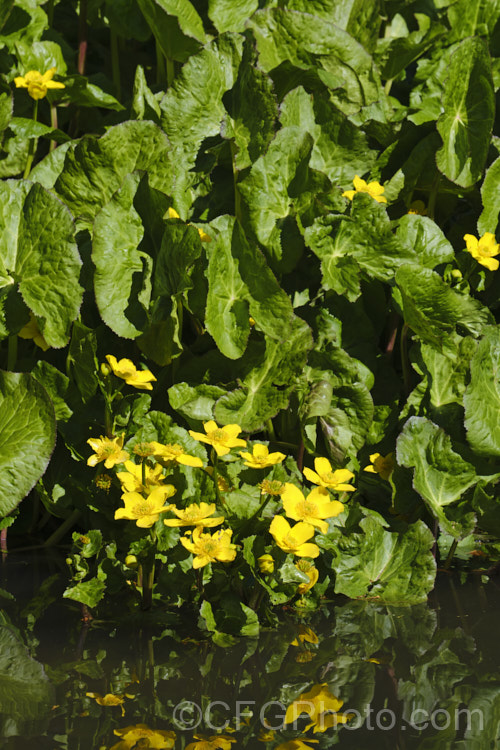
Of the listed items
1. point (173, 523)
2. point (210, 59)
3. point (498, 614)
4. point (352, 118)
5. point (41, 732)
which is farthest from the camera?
point (352, 118)

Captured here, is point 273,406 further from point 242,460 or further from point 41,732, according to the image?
point 41,732

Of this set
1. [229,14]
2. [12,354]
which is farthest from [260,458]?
[229,14]

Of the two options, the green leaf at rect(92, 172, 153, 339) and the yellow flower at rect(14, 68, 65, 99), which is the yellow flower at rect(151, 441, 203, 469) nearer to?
the green leaf at rect(92, 172, 153, 339)

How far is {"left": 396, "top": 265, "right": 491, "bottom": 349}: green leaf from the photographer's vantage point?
171 cm

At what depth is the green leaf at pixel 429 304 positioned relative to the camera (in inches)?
67.5

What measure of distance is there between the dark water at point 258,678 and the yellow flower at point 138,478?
0.24m

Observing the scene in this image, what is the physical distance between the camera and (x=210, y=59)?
1906mm

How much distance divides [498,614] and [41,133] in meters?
1.42

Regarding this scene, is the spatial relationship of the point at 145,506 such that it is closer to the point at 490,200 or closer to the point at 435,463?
the point at 435,463

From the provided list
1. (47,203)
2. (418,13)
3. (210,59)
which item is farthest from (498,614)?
(418,13)

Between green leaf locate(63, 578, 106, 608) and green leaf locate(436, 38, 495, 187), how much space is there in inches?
46.1

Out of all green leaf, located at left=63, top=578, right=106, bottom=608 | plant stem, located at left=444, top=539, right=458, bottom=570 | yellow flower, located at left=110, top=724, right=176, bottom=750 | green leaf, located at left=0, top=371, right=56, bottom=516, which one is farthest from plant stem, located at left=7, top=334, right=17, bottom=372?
plant stem, located at left=444, top=539, right=458, bottom=570

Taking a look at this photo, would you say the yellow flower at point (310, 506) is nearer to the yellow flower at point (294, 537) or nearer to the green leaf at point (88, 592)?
the yellow flower at point (294, 537)

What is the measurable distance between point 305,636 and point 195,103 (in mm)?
1195
